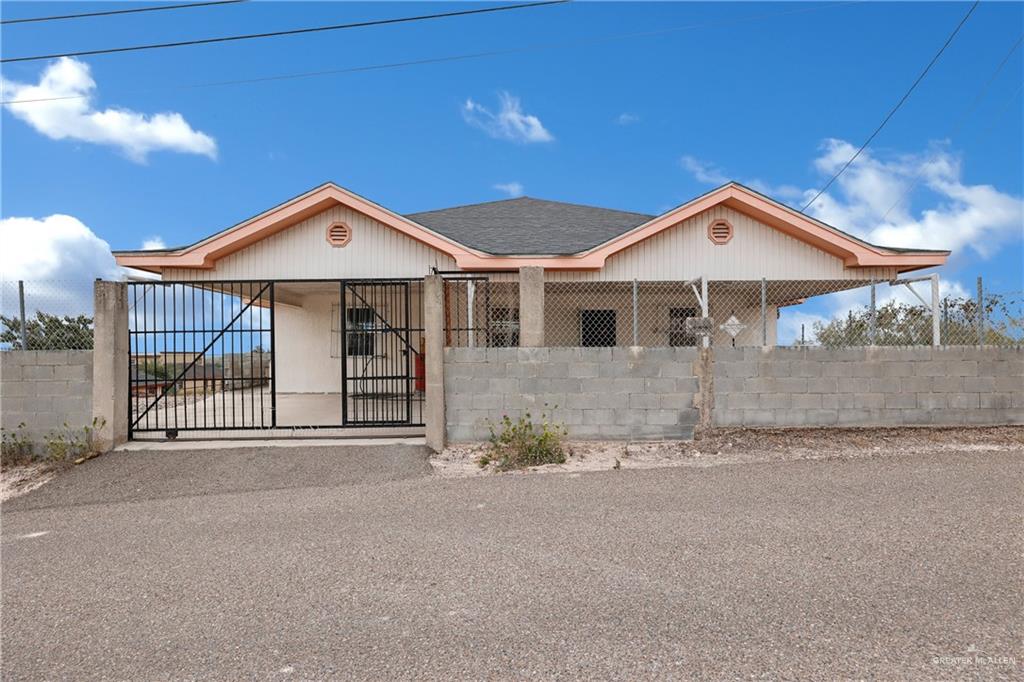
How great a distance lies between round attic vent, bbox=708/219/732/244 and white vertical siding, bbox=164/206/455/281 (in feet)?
15.9

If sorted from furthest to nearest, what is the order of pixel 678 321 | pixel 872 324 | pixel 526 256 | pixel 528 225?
pixel 678 321, pixel 528 225, pixel 526 256, pixel 872 324

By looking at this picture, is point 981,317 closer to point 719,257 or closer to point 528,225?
point 719,257

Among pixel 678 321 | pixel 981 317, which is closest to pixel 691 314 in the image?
pixel 678 321

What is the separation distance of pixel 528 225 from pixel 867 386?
26.7ft

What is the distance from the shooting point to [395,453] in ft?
24.7

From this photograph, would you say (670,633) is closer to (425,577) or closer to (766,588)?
(766,588)

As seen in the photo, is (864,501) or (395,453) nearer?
(864,501)

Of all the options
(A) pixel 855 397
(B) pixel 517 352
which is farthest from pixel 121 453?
(A) pixel 855 397

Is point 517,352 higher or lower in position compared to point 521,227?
lower

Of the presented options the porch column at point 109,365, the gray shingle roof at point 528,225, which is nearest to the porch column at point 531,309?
the gray shingle roof at point 528,225

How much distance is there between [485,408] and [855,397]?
16.2 feet

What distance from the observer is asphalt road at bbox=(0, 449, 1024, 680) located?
2723 mm

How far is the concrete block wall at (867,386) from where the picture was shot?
794cm

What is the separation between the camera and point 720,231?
11156 millimetres
